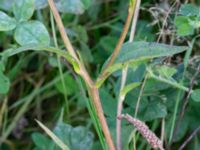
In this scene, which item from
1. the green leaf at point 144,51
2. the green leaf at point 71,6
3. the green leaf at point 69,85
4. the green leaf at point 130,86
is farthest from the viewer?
the green leaf at point 69,85

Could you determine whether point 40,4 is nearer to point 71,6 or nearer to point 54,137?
point 71,6

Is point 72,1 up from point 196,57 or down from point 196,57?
up

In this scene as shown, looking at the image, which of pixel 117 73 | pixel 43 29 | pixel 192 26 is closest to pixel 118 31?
pixel 117 73

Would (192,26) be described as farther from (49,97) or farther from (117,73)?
(49,97)

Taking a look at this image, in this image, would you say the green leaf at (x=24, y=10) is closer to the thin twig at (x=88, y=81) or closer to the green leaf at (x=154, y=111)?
the thin twig at (x=88, y=81)

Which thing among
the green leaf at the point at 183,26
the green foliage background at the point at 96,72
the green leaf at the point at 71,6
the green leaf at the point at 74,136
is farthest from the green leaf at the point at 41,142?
the green leaf at the point at 183,26
